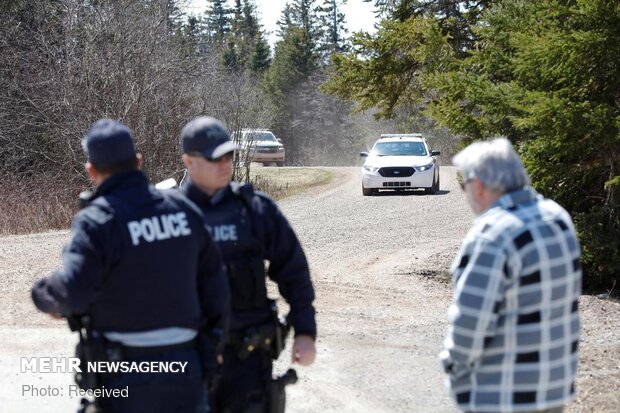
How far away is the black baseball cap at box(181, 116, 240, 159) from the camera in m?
3.93

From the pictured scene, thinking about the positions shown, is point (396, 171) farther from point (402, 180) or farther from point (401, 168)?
point (402, 180)

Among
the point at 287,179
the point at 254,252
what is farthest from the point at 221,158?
the point at 287,179

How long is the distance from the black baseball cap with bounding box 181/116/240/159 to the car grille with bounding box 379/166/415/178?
66.2 feet

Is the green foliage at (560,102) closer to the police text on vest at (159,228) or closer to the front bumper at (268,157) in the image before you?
the police text on vest at (159,228)

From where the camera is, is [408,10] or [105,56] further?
[105,56]

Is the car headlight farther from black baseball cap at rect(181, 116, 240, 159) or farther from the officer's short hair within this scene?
the officer's short hair

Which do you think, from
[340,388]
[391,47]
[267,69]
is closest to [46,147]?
[391,47]

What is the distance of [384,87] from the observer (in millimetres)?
15445

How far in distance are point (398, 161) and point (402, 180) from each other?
Result: 1.82ft

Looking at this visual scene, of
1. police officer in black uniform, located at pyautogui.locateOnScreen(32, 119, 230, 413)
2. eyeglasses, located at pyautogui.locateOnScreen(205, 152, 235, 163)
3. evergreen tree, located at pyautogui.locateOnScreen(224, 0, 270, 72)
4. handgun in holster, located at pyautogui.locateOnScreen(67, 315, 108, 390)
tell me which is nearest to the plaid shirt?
police officer in black uniform, located at pyautogui.locateOnScreen(32, 119, 230, 413)

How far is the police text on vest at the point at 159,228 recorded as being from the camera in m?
3.34

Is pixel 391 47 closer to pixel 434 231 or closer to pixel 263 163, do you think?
pixel 434 231

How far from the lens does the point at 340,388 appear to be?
6836 millimetres

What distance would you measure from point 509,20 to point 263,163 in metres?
30.8
